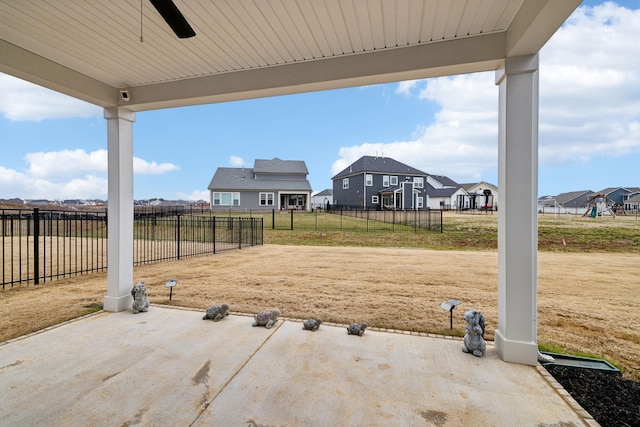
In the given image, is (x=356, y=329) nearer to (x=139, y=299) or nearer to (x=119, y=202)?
(x=139, y=299)

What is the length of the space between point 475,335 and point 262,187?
24.4 metres

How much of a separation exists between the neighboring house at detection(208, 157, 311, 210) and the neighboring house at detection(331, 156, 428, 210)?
16.7ft

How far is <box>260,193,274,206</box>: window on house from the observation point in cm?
2605

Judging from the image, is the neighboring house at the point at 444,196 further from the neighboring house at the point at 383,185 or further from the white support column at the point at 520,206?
the white support column at the point at 520,206

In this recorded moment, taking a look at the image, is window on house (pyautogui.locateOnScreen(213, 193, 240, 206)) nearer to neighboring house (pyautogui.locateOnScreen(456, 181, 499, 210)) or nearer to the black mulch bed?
the black mulch bed

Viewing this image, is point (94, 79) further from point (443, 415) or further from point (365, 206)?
point (365, 206)

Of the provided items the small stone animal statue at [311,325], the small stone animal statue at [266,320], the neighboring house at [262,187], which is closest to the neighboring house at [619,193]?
the neighboring house at [262,187]

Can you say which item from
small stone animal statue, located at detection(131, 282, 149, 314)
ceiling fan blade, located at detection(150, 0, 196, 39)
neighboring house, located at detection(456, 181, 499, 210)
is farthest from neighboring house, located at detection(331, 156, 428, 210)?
ceiling fan blade, located at detection(150, 0, 196, 39)

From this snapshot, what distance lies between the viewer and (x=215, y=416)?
6.41 ft

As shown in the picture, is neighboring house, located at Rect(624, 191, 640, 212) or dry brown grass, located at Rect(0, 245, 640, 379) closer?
dry brown grass, located at Rect(0, 245, 640, 379)

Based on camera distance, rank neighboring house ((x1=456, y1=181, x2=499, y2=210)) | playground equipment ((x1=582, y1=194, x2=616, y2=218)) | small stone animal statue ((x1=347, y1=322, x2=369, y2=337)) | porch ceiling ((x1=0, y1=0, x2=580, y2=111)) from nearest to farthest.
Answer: porch ceiling ((x1=0, y1=0, x2=580, y2=111))
small stone animal statue ((x1=347, y1=322, x2=369, y2=337))
playground equipment ((x1=582, y1=194, x2=616, y2=218))
neighboring house ((x1=456, y1=181, x2=499, y2=210))

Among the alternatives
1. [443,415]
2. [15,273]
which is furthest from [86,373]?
[15,273]

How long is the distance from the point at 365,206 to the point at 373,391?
2564 centimetres

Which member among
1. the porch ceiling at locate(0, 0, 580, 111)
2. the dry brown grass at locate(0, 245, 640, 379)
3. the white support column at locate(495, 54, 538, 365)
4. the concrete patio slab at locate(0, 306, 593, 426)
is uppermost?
the porch ceiling at locate(0, 0, 580, 111)
